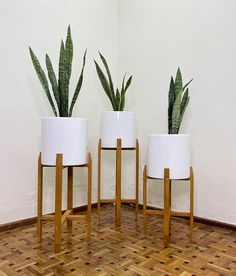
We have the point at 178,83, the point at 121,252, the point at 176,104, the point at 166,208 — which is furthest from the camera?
the point at 178,83

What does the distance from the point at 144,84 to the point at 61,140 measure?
1.25m

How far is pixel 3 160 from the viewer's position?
2.09m

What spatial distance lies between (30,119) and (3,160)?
1.30 feet

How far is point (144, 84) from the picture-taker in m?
2.71

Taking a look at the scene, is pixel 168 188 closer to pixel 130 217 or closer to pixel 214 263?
pixel 214 263

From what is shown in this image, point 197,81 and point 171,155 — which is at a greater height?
point 197,81

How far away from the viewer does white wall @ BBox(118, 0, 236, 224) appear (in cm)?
215

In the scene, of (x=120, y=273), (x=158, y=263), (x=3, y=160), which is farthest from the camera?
(x=3, y=160)

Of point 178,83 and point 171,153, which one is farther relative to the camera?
point 178,83

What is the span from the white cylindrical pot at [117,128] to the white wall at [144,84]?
44 cm

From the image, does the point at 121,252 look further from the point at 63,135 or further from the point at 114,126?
the point at 114,126

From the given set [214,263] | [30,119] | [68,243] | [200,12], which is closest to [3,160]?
[30,119]

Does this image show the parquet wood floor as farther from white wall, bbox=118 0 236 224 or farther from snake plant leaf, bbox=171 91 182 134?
snake plant leaf, bbox=171 91 182 134

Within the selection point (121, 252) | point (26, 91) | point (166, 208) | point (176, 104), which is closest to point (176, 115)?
Result: point (176, 104)
